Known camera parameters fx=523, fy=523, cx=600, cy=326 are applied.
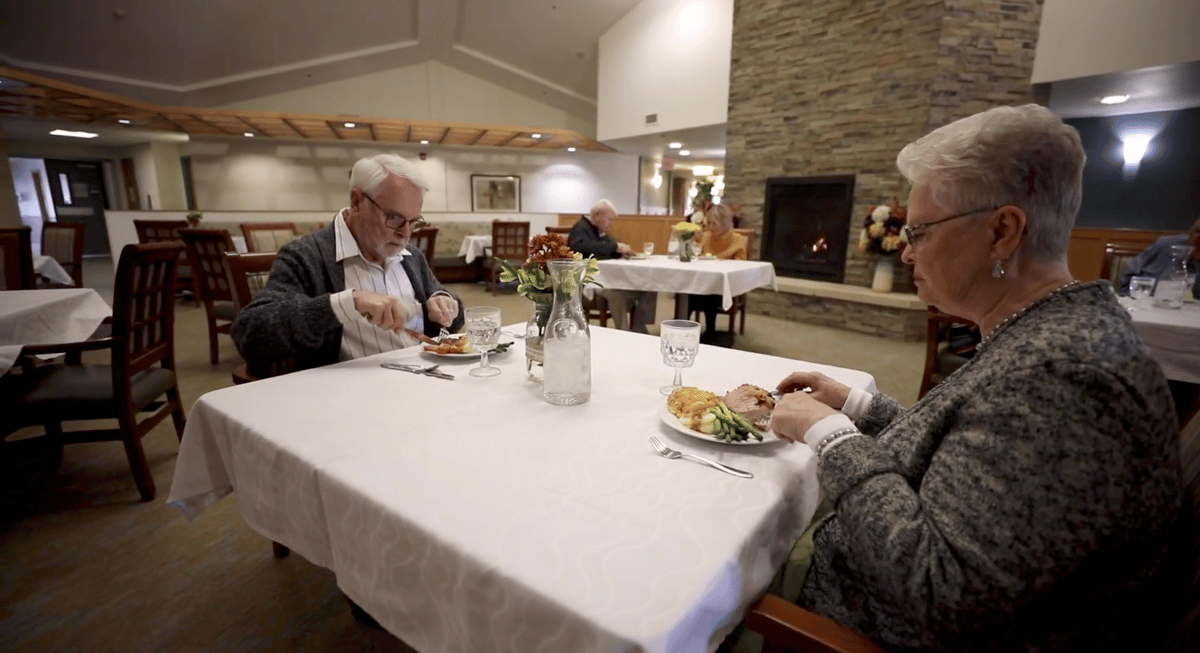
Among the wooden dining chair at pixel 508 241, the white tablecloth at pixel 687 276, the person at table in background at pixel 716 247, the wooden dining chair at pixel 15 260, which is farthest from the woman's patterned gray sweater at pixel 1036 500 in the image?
the wooden dining chair at pixel 508 241

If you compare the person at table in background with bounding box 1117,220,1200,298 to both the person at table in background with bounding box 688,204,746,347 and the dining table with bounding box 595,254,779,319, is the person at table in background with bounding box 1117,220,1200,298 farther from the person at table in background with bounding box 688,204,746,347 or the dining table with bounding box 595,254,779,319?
the person at table in background with bounding box 688,204,746,347

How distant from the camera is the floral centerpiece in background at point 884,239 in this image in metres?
4.72

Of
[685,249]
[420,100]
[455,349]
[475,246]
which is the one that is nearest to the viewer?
[455,349]

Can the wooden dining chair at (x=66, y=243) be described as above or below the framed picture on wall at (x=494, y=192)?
below

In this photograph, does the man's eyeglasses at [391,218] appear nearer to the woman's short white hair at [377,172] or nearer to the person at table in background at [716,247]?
the woman's short white hair at [377,172]

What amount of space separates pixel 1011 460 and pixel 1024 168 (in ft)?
1.27

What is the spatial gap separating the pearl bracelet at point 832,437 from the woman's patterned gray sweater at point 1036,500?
6cm

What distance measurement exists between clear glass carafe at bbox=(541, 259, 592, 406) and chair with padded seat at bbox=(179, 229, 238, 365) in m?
3.45

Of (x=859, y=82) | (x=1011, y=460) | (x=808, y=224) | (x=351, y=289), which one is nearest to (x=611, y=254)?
(x=808, y=224)

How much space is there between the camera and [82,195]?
500 inches

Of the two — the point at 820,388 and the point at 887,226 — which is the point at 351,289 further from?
the point at 887,226

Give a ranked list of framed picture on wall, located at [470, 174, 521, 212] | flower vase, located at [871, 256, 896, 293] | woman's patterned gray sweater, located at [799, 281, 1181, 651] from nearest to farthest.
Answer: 1. woman's patterned gray sweater, located at [799, 281, 1181, 651]
2. flower vase, located at [871, 256, 896, 293]
3. framed picture on wall, located at [470, 174, 521, 212]

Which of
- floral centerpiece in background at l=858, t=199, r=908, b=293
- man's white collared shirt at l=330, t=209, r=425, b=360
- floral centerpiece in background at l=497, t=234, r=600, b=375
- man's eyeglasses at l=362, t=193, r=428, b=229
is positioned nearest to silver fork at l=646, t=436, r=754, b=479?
floral centerpiece in background at l=497, t=234, r=600, b=375

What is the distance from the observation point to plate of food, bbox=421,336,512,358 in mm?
1380
